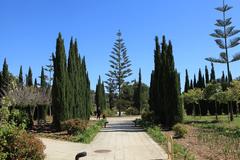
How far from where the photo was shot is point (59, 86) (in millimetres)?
29750

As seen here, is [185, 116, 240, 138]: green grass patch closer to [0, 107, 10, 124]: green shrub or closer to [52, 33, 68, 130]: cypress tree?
[52, 33, 68, 130]: cypress tree

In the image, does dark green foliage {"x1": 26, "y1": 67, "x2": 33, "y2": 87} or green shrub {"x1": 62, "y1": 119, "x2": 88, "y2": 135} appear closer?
green shrub {"x1": 62, "y1": 119, "x2": 88, "y2": 135}

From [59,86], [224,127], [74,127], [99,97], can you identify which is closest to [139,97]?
[99,97]

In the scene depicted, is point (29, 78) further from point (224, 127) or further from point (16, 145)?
point (16, 145)

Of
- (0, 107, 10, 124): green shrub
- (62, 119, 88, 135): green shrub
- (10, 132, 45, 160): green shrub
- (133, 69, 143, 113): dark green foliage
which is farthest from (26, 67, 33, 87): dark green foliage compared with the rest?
(10, 132, 45, 160): green shrub

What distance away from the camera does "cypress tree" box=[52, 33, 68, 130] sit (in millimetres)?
29281

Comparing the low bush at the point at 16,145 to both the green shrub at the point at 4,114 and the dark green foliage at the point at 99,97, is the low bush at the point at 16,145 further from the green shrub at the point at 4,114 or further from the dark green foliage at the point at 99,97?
the dark green foliage at the point at 99,97

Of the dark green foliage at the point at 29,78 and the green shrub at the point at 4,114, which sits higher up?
the dark green foliage at the point at 29,78

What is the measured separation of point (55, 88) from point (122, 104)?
47.2 m

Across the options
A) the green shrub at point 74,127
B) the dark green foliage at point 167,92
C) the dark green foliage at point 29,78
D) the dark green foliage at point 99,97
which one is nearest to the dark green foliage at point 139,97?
the dark green foliage at point 99,97

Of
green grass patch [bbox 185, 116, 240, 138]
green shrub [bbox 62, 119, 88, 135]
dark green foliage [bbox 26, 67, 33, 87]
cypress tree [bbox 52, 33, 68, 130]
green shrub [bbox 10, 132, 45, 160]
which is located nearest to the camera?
green shrub [bbox 10, 132, 45, 160]

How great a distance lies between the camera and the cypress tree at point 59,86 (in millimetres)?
29281

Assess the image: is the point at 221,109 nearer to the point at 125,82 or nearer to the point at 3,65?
the point at 125,82

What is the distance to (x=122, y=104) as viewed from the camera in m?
76.4
